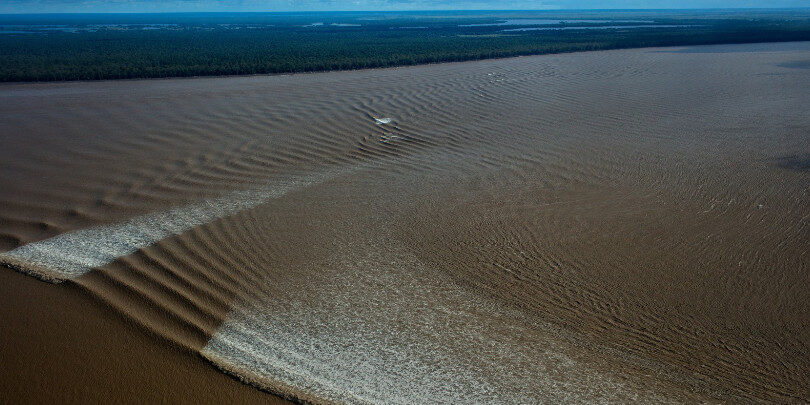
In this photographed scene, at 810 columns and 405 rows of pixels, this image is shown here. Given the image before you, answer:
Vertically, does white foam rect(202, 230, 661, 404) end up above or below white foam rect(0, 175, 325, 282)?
below

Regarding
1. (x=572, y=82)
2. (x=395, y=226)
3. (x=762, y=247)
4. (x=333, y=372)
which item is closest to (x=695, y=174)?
(x=762, y=247)

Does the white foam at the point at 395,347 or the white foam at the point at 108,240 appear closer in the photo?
the white foam at the point at 395,347

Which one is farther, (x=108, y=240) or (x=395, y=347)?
(x=108, y=240)

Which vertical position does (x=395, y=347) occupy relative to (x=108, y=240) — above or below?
below

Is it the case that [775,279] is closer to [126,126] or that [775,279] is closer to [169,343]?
[169,343]

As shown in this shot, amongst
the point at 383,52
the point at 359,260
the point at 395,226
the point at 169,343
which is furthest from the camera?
the point at 383,52

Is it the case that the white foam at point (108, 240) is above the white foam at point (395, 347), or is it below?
above

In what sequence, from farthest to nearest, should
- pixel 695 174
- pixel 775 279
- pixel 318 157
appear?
pixel 318 157 → pixel 695 174 → pixel 775 279

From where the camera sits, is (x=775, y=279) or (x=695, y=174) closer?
(x=775, y=279)
